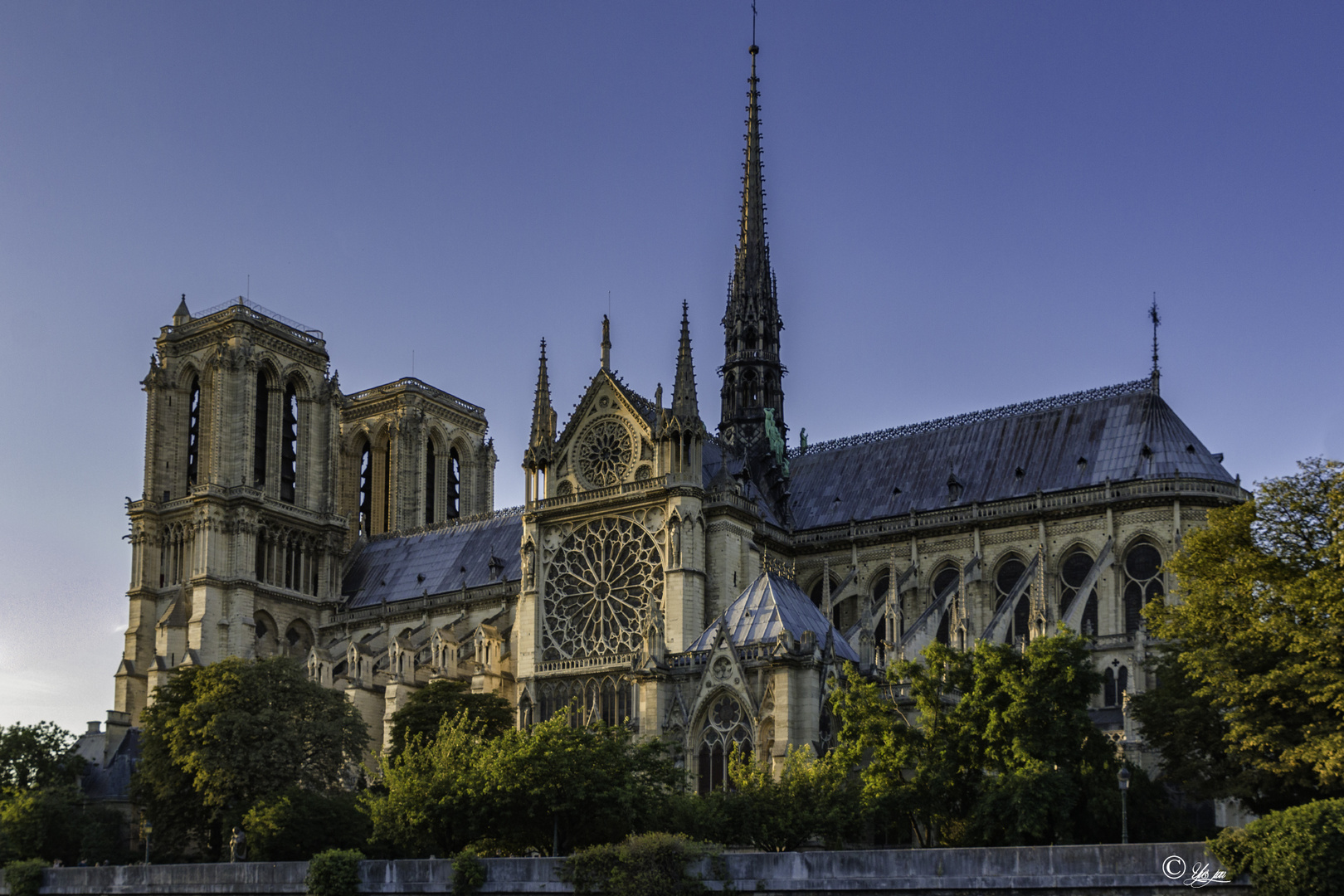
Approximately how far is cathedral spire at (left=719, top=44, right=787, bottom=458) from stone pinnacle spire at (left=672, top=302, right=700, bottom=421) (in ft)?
31.6

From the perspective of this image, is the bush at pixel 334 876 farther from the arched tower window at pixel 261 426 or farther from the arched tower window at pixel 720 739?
the arched tower window at pixel 261 426

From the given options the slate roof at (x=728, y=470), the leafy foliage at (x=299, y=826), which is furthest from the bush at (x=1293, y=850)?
the slate roof at (x=728, y=470)

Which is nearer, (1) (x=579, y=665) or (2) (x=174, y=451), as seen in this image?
(1) (x=579, y=665)

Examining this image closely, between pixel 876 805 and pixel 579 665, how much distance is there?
24939 millimetres

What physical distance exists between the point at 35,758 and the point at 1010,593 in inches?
1555

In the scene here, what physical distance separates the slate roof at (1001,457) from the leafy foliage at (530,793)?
89.8ft

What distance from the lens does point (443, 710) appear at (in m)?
65.2

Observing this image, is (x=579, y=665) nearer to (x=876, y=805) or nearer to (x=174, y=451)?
(x=876, y=805)

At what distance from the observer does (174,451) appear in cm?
8912

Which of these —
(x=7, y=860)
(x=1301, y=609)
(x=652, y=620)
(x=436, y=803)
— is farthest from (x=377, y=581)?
(x=1301, y=609)

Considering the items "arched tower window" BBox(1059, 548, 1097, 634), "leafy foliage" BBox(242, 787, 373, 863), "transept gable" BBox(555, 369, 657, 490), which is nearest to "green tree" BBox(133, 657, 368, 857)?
"leafy foliage" BBox(242, 787, 373, 863)

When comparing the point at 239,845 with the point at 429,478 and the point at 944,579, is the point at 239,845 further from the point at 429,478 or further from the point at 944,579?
the point at 429,478

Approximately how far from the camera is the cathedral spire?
77.5 metres

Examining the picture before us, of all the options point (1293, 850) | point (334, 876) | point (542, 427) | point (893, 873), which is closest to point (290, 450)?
point (542, 427)
